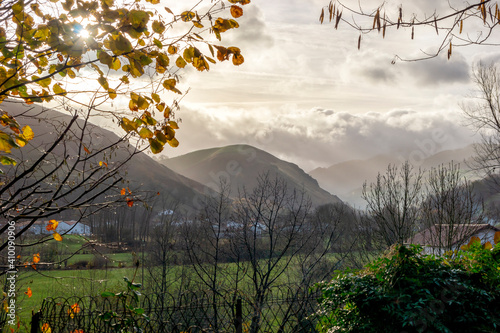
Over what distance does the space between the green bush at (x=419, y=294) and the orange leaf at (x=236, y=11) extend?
2827 mm

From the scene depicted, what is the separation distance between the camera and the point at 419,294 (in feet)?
12.3

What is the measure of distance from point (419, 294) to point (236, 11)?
3.04 metres

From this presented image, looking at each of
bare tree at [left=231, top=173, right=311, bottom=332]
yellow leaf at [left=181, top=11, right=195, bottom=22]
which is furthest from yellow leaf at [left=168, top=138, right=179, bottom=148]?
bare tree at [left=231, top=173, right=311, bottom=332]

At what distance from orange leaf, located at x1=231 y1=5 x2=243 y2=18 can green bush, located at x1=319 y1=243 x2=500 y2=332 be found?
9.27 feet

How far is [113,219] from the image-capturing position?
60344 mm

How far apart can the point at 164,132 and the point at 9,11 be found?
1.29m

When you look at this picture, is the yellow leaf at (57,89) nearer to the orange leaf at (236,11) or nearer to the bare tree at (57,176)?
the bare tree at (57,176)

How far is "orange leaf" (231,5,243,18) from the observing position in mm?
2422

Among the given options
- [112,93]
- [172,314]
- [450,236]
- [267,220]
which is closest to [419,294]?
[112,93]

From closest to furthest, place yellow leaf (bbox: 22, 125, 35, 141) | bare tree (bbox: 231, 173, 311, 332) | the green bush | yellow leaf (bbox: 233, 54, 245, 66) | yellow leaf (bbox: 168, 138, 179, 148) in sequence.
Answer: yellow leaf (bbox: 233, 54, 245, 66)
yellow leaf (bbox: 168, 138, 179, 148)
yellow leaf (bbox: 22, 125, 35, 141)
the green bush
bare tree (bbox: 231, 173, 311, 332)

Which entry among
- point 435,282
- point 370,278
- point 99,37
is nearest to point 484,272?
point 435,282

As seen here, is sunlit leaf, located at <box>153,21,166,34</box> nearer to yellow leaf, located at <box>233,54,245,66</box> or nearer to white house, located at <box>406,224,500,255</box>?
yellow leaf, located at <box>233,54,245,66</box>

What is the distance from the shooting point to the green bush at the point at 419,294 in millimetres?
3623

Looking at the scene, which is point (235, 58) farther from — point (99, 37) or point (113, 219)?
point (113, 219)
